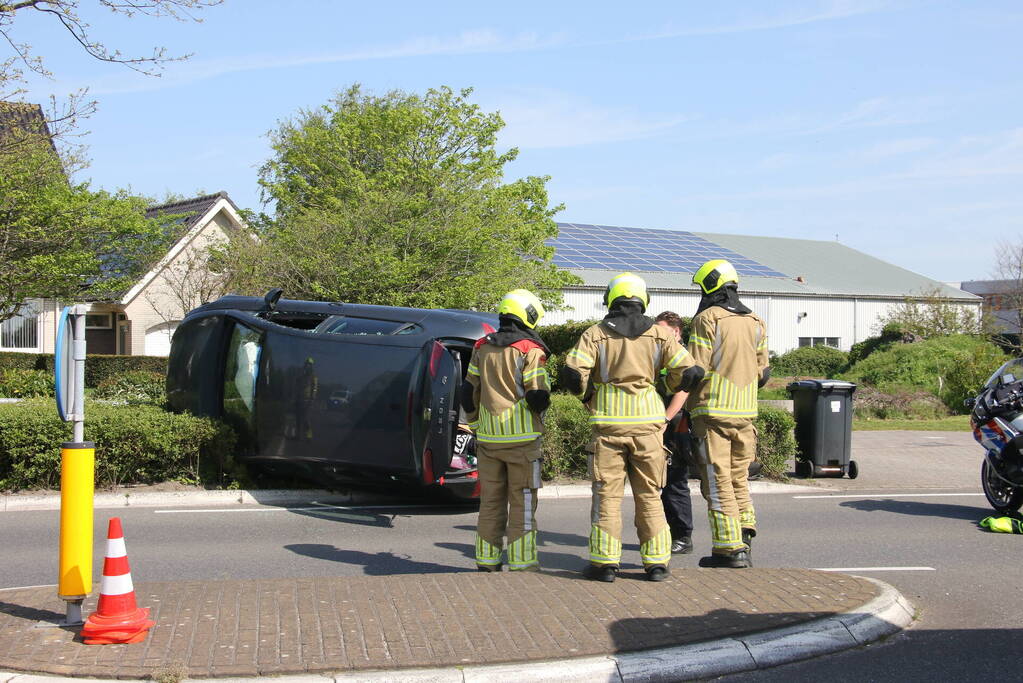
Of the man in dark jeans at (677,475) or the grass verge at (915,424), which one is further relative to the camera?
the grass verge at (915,424)

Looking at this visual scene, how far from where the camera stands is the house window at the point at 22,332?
30.5m

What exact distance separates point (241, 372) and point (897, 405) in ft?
53.6

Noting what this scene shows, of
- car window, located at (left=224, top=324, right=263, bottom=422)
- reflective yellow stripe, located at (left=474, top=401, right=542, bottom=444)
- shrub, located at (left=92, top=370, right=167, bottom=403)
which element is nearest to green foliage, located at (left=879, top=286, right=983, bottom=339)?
shrub, located at (left=92, top=370, right=167, bottom=403)

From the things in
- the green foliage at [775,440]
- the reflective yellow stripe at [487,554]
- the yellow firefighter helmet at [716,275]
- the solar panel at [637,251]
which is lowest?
the reflective yellow stripe at [487,554]

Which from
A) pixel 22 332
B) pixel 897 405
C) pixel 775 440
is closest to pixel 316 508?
pixel 775 440

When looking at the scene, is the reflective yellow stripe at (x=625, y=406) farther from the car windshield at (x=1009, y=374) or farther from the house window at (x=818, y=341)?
the house window at (x=818, y=341)

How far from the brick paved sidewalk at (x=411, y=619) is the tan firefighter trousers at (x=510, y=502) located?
0.25 metres

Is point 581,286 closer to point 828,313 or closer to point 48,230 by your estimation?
point 828,313

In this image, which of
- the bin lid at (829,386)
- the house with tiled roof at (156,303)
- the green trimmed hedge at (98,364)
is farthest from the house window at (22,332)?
the bin lid at (829,386)

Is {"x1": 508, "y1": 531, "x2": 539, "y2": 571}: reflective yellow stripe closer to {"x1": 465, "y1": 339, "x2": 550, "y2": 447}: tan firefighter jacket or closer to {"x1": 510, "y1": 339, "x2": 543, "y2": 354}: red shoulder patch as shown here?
{"x1": 465, "y1": 339, "x2": 550, "y2": 447}: tan firefighter jacket

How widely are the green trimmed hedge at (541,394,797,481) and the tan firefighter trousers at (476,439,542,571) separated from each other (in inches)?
178

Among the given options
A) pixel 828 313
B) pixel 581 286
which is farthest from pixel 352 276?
pixel 828 313

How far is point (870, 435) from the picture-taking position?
17828 mm

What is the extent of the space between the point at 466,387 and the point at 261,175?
29683 millimetres
